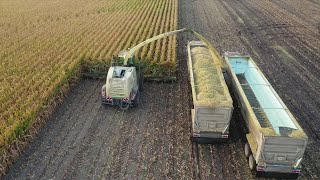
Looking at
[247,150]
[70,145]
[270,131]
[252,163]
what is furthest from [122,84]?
[270,131]

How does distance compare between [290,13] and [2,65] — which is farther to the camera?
[290,13]

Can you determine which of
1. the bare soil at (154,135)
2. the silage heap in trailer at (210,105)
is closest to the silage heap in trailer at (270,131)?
the silage heap in trailer at (210,105)

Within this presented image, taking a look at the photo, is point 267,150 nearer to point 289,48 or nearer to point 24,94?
point 24,94

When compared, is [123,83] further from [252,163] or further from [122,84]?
[252,163]

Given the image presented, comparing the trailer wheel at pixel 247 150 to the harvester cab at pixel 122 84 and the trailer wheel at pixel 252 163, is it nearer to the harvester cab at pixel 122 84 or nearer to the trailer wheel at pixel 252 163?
the trailer wheel at pixel 252 163

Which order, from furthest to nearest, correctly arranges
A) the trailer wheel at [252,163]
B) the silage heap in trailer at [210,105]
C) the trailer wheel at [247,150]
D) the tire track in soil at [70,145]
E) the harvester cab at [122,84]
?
the harvester cab at [122,84] < the silage heap in trailer at [210,105] < the trailer wheel at [247,150] < the tire track in soil at [70,145] < the trailer wheel at [252,163]

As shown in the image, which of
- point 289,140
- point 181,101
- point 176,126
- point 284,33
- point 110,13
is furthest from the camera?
point 110,13

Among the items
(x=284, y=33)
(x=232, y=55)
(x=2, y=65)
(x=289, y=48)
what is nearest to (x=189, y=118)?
(x=232, y=55)
